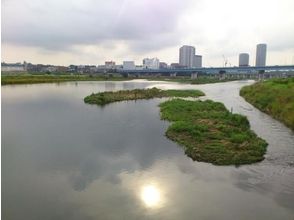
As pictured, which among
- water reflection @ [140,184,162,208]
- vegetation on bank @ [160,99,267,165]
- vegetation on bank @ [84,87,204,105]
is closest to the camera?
water reflection @ [140,184,162,208]

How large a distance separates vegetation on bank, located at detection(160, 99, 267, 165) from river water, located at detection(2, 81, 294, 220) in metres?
0.56

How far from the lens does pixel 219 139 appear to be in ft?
60.5

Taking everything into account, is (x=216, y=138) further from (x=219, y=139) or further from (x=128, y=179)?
(x=128, y=179)

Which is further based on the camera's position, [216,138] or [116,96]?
[116,96]

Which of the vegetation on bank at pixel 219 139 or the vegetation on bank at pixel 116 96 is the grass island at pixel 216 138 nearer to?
the vegetation on bank at pixel 219 139

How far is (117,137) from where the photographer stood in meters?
20.3

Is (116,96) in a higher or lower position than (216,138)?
lower

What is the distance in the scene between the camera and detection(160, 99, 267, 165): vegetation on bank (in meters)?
15.7

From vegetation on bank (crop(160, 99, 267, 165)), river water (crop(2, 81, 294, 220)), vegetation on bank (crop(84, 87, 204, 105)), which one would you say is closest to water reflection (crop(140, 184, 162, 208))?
river water (crop(2, 81, 294, 220))

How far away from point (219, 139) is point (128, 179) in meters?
7.43

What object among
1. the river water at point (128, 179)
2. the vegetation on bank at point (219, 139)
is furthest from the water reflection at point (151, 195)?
the vegetation on bank at point (219, 139)

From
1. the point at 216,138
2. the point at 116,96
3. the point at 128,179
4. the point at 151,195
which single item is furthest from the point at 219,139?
the point at 116,96

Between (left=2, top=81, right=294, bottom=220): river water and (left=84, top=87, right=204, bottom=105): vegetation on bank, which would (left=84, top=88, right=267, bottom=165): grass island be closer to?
(left=2, top=81, right=294, bottom=220): river water

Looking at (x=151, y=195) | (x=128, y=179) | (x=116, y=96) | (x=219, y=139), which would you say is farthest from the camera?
(x=116, y=96)
